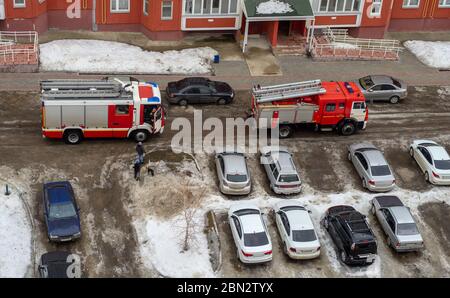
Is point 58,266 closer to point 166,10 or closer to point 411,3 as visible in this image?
point 166,10

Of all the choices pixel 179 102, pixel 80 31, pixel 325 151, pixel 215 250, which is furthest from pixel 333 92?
pixel 80 31

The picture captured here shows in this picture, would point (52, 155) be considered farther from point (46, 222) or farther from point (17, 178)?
point (46, 222)

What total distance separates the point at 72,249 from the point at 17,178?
5.85 metres

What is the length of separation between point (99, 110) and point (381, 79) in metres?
18.2

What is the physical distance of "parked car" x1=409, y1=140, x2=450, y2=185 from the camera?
37.2 metres

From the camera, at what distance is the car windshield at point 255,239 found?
3164 cm

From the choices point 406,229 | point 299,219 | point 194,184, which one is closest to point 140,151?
point 194,184

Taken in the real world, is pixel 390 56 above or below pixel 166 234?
above

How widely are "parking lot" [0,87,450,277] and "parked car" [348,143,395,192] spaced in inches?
25.2

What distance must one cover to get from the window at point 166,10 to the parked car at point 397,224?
68.5 ft

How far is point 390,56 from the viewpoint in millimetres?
49031

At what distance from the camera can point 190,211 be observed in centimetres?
3406

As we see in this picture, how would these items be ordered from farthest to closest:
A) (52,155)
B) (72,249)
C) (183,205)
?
(52,155)
(183,205)
(72,249)

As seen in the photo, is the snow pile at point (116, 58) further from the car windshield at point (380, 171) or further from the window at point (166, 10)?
the car windshield at point (380, 171)
